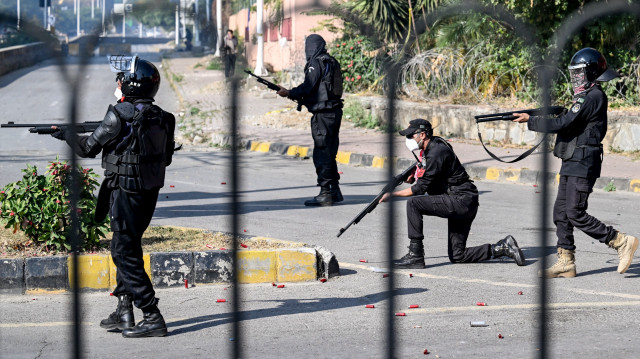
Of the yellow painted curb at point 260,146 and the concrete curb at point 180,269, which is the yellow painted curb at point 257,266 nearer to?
the concrete curb at point 180,269

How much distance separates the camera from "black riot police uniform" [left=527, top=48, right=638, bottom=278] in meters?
5.83

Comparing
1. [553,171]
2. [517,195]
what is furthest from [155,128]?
[553,171]

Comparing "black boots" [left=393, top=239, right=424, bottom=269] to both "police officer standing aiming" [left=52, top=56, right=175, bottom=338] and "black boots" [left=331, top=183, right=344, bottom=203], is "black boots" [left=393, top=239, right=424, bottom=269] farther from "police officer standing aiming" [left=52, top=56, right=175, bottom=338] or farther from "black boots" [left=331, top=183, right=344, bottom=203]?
"black boots" [left=331, top=183, right=344, bottom=203]

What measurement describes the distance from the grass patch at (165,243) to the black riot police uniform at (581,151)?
1775 millimetres

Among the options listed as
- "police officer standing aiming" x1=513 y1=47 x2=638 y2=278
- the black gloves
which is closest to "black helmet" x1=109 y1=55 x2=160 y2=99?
the black gloves

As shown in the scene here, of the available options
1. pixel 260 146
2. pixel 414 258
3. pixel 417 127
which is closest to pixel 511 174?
pixel 260 146

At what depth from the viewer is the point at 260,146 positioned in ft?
46.0

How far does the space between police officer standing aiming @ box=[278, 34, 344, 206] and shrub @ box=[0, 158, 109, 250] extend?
300cm

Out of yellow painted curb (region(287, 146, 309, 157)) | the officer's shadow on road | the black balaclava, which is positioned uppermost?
the black balaclava

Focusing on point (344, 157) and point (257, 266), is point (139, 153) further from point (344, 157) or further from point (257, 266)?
point (344, 157)

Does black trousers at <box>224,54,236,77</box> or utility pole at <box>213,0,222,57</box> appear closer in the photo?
utility pole at <box>213,0,222,57</box>

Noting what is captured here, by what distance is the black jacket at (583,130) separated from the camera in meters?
5.81

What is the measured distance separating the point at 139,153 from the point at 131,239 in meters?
0.45

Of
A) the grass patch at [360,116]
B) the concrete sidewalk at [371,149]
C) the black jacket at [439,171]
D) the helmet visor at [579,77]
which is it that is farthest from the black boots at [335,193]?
the grass patch at [360,116]
